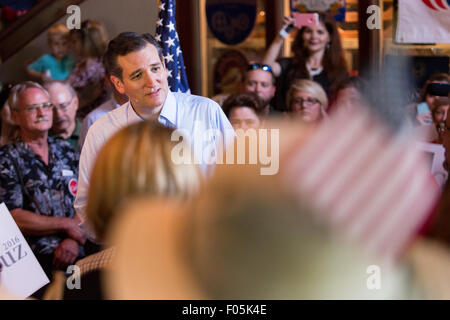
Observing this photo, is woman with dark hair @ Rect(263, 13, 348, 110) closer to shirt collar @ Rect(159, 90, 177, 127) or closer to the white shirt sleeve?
shirt collar @ Rect(159, 90, 177, 127)

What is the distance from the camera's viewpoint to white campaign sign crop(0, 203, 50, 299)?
4.78ft

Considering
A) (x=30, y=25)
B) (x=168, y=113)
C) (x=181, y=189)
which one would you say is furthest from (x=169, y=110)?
(x=30, y=25)

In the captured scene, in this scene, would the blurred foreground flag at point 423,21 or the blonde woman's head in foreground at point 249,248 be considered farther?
the blurred foreground flag at point 423,21

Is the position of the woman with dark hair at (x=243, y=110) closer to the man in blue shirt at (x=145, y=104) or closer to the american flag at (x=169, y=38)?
the american flag at (x=169, y=38)

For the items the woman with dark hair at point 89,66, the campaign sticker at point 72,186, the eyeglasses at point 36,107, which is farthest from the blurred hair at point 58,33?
the campaign sticker at point 72,186

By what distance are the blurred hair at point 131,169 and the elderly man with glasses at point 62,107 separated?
2195 mm

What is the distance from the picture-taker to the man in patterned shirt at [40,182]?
2.19 metres

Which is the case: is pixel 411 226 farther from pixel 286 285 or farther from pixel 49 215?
pixel 49 215

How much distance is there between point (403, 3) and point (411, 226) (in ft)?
9.24

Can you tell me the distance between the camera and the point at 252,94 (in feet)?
8.17

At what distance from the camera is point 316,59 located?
2855 millimetres

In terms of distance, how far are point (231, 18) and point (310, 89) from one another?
175 centimetres

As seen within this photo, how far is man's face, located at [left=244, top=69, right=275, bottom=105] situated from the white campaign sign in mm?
1510
